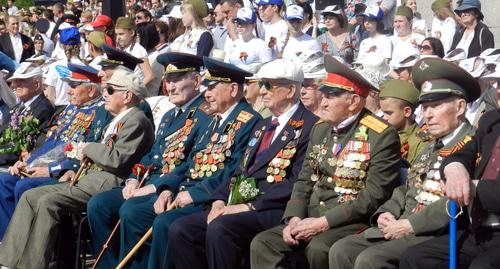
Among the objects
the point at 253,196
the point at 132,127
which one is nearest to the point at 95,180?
the point at 132,127

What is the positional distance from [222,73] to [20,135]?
10.6 ft

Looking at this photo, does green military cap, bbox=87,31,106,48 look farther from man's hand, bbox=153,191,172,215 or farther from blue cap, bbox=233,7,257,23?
man's hand, bbox=153,191,172,215

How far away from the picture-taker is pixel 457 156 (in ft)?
20.4

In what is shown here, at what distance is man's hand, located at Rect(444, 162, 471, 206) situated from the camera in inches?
232

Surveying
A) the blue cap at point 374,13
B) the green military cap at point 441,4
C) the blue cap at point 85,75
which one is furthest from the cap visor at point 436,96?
the green military cap at point 441,4

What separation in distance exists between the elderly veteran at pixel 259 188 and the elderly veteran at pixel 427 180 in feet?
3.33

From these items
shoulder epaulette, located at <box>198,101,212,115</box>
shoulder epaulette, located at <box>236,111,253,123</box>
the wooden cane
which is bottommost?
the wooden cane

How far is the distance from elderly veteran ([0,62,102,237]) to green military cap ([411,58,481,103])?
13.9ft

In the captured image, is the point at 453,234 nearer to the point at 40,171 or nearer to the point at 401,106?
the point at 401,106

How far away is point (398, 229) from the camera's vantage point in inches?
256

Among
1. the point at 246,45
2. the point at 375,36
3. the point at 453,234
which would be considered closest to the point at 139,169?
the point at 453,234

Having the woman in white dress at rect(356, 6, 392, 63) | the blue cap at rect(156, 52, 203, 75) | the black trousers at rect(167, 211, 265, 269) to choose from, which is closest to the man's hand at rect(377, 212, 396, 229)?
the black trousers at rect(167, 211, 265, 269)

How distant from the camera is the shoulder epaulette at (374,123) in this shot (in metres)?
7.07

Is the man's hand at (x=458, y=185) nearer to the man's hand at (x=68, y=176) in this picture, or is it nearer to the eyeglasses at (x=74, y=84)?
the man's hand at (x=68, y=176)
